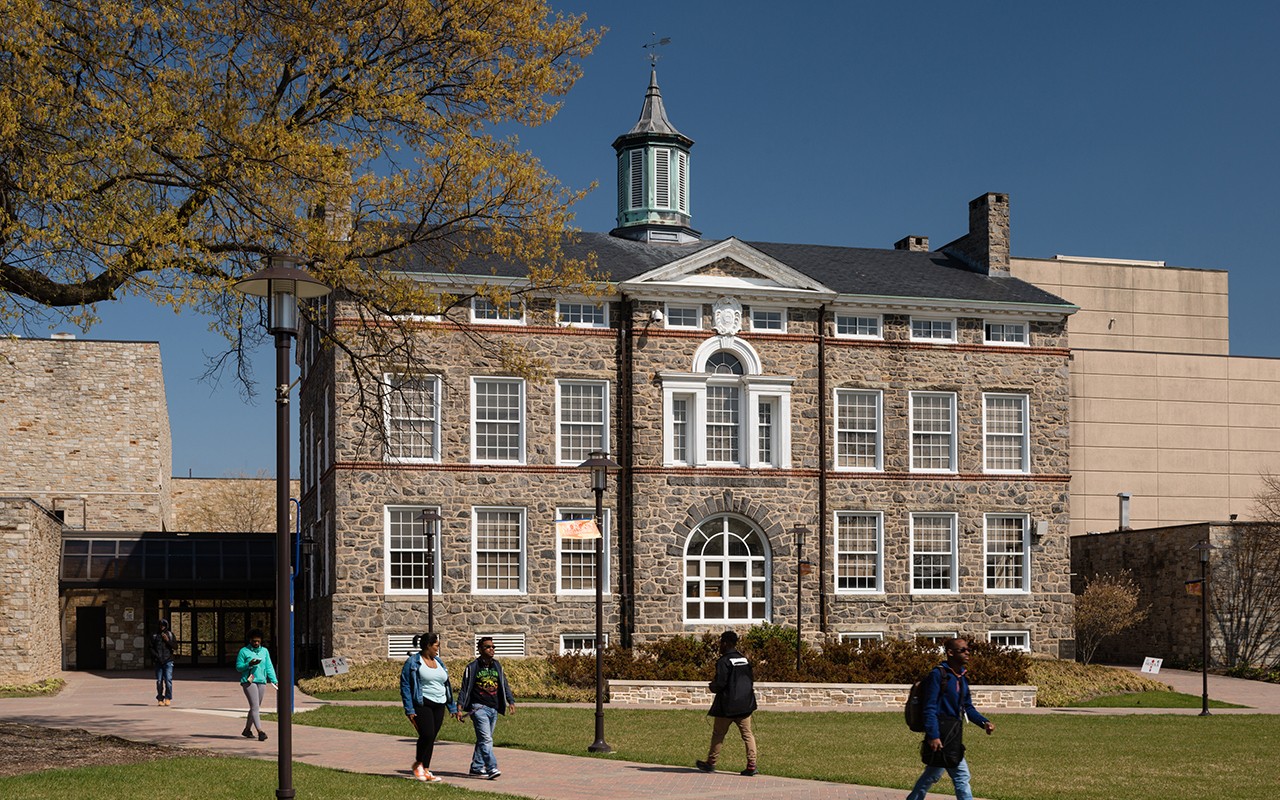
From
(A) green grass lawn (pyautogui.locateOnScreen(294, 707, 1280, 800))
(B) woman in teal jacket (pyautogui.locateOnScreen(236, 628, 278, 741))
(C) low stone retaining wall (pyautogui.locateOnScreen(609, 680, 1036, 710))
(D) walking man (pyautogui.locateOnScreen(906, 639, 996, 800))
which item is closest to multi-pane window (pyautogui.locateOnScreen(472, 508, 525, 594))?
(C) low stone retaining wall (pyautogui.locateOnScreen(609, 680, 1036, 710))

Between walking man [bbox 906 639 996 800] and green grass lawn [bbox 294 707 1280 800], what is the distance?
312 cm

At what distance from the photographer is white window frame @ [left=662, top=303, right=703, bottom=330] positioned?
3656cm

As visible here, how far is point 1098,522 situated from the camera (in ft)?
202

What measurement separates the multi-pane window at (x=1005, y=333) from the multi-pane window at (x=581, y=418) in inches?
429

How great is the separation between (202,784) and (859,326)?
25.9 meters

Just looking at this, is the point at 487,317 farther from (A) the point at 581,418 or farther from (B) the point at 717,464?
(B) the point at 717,464

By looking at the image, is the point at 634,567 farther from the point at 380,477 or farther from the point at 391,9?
the point at 391,9

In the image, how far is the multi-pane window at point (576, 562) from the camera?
117 ft

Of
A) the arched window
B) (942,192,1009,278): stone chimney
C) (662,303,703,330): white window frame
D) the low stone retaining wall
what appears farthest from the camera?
(942,192,1009,278): stone chimney

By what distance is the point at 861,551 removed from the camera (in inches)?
1484

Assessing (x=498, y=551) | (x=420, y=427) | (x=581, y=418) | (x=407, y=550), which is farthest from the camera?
(x=581, y=418)

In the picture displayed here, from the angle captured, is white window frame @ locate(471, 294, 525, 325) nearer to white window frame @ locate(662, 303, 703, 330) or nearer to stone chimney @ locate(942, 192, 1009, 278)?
white window frame @ locate(662, 303, 703, 330)

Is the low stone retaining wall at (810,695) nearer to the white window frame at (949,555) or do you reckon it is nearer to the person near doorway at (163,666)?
the white window frame at (949,555)

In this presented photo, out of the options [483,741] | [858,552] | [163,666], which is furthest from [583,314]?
[483,741]
